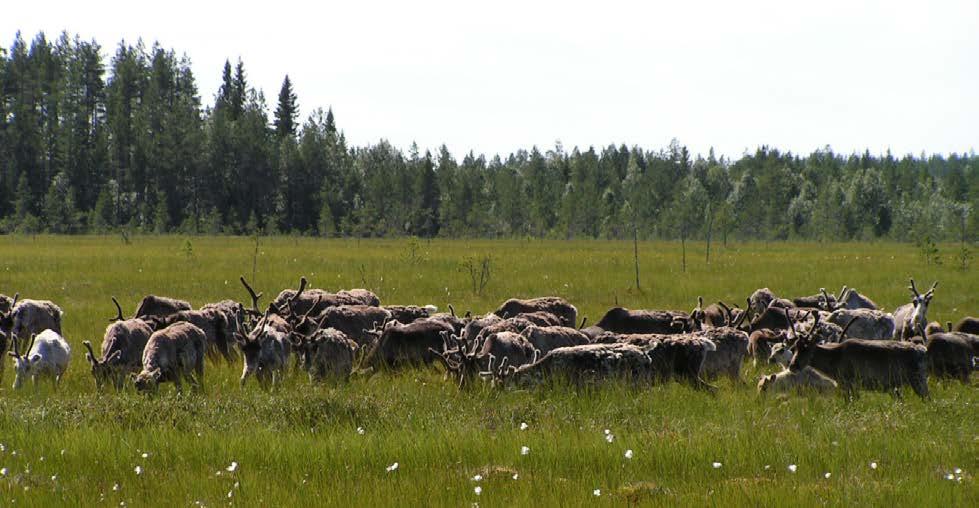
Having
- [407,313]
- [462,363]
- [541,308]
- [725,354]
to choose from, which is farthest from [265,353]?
[541,308]

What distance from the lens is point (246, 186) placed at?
10231 centimetres

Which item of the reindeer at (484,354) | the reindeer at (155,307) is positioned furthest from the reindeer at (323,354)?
the reindeer at (155,307)

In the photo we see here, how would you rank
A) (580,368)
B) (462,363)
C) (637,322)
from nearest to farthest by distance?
(580,368) < (462,363) < (637,322)

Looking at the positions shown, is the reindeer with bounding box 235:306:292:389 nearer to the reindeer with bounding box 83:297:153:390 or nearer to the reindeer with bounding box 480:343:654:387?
the reindeer with bounding box 83:297:153:390

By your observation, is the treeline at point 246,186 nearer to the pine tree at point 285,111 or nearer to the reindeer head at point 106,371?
the pine tree at point 285,111

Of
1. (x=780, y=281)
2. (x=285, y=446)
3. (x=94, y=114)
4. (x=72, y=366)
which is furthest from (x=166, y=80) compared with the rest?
(x=285, y=446)

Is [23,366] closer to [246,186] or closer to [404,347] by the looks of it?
[404,347]

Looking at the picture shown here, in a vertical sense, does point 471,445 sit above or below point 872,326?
below

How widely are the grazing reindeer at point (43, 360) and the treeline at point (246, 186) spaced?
69.0m

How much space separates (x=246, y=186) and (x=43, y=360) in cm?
9335

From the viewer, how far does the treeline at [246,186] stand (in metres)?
96.2

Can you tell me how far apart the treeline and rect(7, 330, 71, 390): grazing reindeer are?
69006 mm

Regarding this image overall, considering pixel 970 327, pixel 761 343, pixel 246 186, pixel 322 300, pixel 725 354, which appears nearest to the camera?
pixel 725 354

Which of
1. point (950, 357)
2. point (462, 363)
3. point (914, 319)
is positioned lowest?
point (950, 357)
